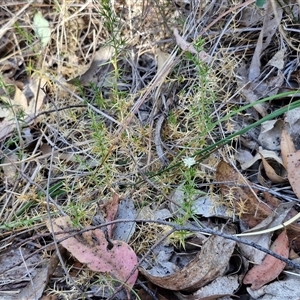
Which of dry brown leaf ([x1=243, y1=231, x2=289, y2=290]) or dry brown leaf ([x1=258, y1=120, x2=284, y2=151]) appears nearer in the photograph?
dry brown leaf ([x1=243, y1=231, x2=289, y2=290])

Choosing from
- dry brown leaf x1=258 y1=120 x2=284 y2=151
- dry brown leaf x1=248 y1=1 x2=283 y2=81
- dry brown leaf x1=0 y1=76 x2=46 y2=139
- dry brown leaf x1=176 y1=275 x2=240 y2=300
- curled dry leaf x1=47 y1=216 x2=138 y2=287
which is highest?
dry brown leaf x1=248 y1=1 x2=283 y2=81

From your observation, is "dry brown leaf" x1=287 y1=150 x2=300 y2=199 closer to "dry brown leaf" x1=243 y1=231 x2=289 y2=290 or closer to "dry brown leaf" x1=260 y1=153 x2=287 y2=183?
"dry brown leaf" x1=260 y1=153 x2=287 y2=183

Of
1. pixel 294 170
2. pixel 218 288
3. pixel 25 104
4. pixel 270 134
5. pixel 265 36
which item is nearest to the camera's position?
pixel 218 288

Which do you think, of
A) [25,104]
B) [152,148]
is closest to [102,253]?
[152,148]

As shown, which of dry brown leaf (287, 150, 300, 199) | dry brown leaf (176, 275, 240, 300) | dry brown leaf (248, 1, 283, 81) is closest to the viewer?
dry brown leaf (176, 275, 240, 300)

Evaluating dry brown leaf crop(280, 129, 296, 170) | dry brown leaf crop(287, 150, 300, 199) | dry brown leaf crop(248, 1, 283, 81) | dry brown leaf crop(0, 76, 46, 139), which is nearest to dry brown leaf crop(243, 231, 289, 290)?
dry brown leaf crop(287, 150, 300, 199)

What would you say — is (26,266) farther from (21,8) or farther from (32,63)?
(21,8)

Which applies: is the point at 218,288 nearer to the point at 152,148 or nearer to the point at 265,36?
the point at 152,148

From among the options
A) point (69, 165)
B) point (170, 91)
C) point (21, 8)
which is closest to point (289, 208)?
point (170, 91)
